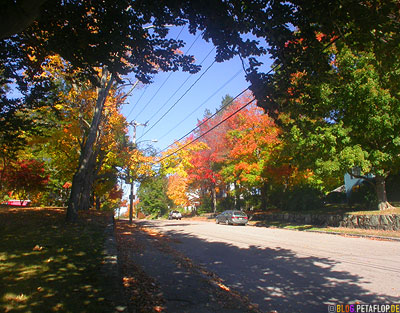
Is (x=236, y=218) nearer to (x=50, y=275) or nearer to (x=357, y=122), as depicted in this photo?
(x=357, y=122)

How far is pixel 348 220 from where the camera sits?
55.9 feet

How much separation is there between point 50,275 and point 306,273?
18.5 feet

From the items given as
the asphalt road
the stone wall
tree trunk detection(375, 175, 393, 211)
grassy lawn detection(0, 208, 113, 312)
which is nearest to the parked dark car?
the stone wall

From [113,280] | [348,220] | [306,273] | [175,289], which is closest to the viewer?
[113,280]

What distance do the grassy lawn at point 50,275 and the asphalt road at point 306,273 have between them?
2855 millimetres

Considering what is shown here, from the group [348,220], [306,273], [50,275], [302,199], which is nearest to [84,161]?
[50,275]

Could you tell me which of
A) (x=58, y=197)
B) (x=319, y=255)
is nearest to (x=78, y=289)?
(x=319, y=255)

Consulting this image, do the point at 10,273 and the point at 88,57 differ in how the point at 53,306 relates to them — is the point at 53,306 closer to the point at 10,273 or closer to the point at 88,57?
the point at 10,273

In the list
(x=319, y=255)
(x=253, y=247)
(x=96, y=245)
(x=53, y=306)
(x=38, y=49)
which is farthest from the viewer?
(x=253, y=247)

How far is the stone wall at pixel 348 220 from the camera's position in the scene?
14492mm

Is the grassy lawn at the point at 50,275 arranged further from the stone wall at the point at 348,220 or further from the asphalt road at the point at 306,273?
the stone wall at the point at 348,220

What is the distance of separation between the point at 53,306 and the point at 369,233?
15282 millimetres

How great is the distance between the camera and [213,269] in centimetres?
739

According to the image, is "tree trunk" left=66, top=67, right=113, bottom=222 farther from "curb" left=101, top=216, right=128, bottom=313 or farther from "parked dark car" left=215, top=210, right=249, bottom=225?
"parked dark car" left=215, top=210, right=249, bottom=225
